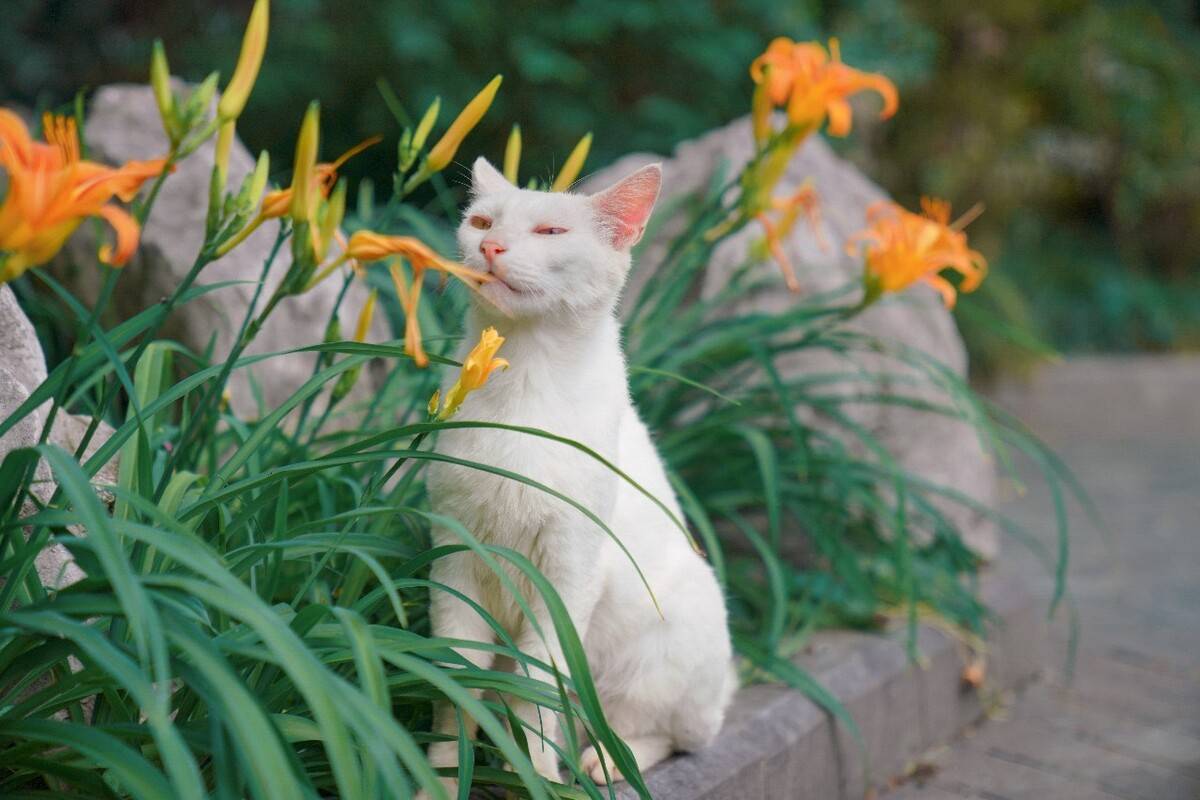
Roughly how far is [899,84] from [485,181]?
496 cm

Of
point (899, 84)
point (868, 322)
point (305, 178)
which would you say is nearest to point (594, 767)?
point (305, 178)

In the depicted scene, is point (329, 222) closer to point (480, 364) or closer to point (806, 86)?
point (480, 364)

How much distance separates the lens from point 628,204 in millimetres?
1688

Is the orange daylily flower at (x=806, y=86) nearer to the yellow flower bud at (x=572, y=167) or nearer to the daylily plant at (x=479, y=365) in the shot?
the yellow flower bud at (x=572, y=167)

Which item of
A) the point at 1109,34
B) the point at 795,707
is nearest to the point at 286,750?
the point at 795,707

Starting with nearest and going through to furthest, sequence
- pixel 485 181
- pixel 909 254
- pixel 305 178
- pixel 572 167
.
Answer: pixel 305 178 < pixel 485 181 < pixel 572 167 < pixel 909 254

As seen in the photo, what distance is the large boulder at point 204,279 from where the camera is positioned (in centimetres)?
270

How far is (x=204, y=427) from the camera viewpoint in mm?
1923

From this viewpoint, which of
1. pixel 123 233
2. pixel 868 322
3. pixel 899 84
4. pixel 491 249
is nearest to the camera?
pixel 123 233

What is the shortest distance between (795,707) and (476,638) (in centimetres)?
86

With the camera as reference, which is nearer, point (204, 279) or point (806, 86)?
point (806, 86)

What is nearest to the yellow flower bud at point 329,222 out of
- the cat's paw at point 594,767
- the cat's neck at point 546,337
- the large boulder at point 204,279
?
the cat's neck at point 546,337

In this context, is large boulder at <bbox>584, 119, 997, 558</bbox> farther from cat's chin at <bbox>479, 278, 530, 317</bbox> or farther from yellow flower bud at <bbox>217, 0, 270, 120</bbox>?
yellow flower bud at <bbox>217, 0, 270, 120</bbox>

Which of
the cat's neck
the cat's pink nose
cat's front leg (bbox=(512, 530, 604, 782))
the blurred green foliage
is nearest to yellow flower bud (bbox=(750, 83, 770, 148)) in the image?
the blurred green foliage
